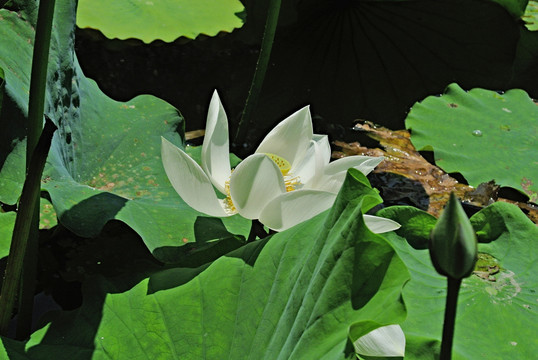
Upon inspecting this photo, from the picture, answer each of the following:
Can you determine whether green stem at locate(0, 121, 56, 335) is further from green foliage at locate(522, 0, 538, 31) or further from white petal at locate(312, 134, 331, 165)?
green foliage at locate(522, 0, 538, 31)

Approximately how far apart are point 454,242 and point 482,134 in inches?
65.8

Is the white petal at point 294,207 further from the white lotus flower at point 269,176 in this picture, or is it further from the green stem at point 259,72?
the green stem at point 259,72

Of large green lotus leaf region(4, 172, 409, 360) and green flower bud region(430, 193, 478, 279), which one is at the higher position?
green flower bud region(430, 193, 478, 279)

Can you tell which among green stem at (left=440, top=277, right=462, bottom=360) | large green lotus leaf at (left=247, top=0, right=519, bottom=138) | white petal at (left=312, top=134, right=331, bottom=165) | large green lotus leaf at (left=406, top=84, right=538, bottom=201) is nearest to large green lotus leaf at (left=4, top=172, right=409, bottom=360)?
green stem at (left=440, top=277, right=462, bottom=360)

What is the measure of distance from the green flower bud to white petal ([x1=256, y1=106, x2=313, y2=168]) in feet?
3.03

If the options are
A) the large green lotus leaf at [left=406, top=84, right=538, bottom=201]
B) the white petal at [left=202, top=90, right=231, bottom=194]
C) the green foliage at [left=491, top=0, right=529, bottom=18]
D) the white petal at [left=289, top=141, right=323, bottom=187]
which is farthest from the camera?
the green foliage at [left=491, top=0, right=529, bottom=18]

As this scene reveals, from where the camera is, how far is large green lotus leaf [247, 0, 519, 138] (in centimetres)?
254

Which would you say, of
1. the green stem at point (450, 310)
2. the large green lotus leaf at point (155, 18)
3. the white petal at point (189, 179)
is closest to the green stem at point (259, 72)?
the large green lotus leaf at point (155, 18)

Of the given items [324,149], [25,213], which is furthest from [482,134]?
[25,213]

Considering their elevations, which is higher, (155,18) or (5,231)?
(155,18)

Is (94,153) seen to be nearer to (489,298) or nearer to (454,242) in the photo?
(489,298)

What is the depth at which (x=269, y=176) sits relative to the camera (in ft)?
4.15

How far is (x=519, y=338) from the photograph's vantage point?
4.07 ft

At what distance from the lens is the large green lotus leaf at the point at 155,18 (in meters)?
2.13
